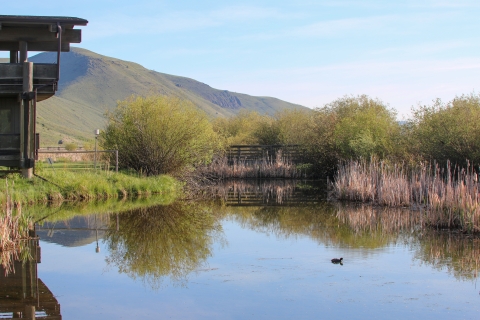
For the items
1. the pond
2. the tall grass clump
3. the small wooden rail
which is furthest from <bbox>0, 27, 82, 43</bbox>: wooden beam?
the small wooden rail

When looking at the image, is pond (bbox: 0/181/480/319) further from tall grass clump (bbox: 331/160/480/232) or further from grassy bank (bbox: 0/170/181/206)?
grassy bank (bbox: 0/170/181/206)

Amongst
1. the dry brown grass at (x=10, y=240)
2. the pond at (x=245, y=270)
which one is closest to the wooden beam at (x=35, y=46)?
the pond at (x=245, y=270)

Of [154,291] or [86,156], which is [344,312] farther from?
[86,156]

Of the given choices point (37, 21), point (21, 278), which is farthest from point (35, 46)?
point (21, 278)

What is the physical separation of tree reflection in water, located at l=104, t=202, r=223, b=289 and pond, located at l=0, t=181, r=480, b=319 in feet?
0.08

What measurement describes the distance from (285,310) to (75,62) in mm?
187846

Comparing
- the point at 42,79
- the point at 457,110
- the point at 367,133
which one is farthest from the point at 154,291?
the point at 367,133

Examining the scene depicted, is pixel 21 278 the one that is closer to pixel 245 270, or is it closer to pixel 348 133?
pixel 245 270

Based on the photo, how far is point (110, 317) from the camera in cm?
702

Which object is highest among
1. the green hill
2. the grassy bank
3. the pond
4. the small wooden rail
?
the green hill

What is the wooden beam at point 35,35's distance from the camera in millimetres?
15914

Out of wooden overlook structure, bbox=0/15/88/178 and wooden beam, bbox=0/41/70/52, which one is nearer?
wooden overlook structure, bbox=0/15/88/178

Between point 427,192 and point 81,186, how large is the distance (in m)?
11.1

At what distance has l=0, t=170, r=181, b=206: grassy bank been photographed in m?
18.6
